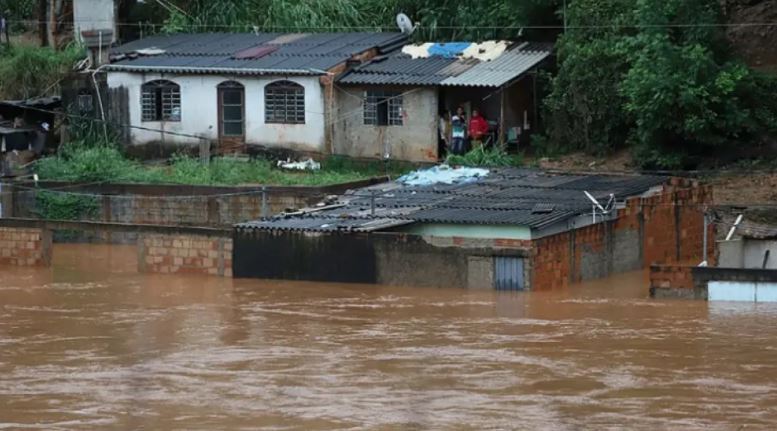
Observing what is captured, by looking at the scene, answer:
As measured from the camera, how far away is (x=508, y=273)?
27.8 metres

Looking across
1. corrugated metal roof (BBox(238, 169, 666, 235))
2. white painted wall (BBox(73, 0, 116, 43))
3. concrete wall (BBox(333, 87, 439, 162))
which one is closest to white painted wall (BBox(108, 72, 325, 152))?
concrete wall (BBox(333, 87, 439, 162))

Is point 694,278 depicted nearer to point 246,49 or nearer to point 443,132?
point 443,132

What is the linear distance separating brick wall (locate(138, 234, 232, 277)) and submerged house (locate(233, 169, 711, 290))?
1.04ft

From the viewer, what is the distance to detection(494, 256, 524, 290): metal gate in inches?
1090

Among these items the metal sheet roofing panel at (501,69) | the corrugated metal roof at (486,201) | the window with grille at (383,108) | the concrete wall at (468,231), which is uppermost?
the metal sheet roofing panel at (501,69)

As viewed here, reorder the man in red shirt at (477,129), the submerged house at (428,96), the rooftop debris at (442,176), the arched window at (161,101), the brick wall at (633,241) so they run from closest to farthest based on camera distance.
Answer: the brick wall at (633,241)
the rooftop debris at (442,176)
the man in red shirt at (477,129)
the submerged house at (428,96)
the arched window at (161,101)

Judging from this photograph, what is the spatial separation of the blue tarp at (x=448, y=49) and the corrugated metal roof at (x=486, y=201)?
5109mm

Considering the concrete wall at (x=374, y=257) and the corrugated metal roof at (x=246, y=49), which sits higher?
the corrugated metal roof at (x=246, y=49)

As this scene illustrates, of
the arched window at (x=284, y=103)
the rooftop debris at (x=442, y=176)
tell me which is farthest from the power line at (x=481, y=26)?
the rooftop debris at (x=442, y=176)

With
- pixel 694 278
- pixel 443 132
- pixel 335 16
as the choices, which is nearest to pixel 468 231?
pixel 694 278

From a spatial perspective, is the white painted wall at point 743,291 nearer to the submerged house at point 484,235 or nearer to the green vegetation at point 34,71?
the submerged house at point 484,235

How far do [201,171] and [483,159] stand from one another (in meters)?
A: 5.90

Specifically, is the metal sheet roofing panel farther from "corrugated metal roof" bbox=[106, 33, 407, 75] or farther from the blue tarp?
"corrugated metal roof" bbox=[106, 33, 407, 75]

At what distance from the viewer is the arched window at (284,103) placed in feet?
124
